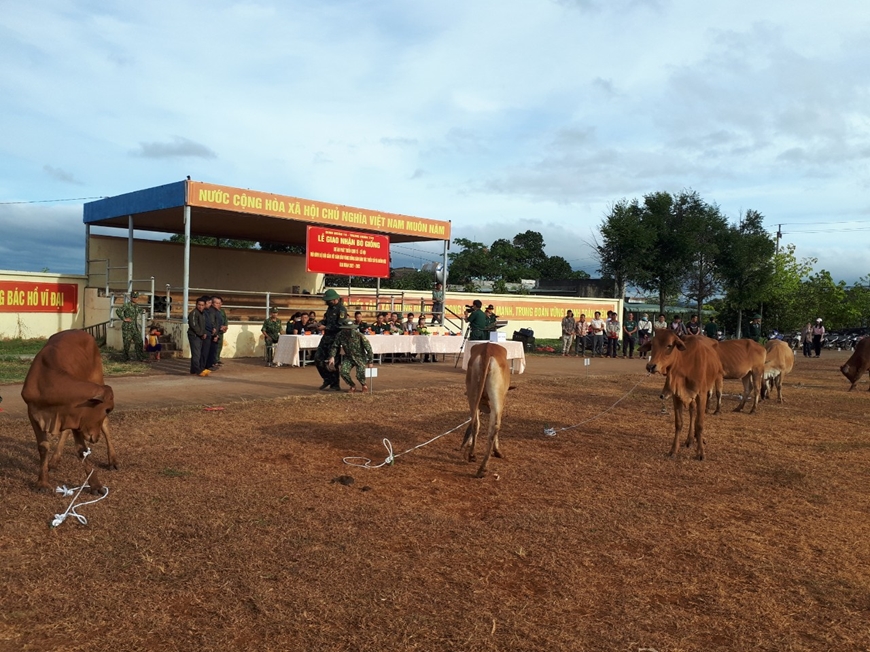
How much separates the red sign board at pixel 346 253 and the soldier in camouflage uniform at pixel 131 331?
17.2ft

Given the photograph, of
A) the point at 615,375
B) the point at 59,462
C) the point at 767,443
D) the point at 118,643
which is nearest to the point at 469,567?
the point at 118,643

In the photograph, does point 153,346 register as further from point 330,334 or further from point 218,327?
point 330,334

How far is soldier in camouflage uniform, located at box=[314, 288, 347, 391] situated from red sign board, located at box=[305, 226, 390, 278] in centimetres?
789

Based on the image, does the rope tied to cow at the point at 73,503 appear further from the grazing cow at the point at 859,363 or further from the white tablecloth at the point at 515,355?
the grazing cow at the point at 859,363

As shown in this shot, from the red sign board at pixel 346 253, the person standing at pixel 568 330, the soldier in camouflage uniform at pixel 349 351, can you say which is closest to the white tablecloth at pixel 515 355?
the soldier in camouflage uniform at pixel 349 351

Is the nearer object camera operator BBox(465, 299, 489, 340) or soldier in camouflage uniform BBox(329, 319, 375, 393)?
soldier in camouflage uniform BBox(329, 319, 375, 393)

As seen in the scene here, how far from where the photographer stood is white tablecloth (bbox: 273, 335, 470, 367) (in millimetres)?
17703

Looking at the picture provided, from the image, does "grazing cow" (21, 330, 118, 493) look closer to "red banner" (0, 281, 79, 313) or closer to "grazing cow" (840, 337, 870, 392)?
"grazing cow" (840, 337, 870, 392)

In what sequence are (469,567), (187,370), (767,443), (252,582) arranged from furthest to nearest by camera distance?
(187,370), (767,443), (469,567), (252,582)

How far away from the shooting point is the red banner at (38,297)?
2111 centimetres

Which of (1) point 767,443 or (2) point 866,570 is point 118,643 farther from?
(1) point 767,443

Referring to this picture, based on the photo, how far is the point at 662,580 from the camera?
478cm

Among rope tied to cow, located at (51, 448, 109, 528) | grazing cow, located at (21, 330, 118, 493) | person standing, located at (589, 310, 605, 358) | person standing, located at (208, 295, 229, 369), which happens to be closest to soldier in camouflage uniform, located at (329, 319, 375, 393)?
person standing, located at (208, 295, 229, 369)

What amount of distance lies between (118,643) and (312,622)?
1012 mm
